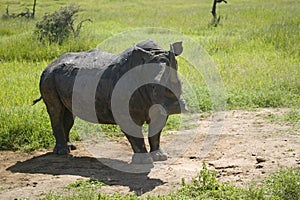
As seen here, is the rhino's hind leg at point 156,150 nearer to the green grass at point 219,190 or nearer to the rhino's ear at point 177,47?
the green grass at point 219,190

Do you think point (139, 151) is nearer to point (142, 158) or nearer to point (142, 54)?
point (142, 158)

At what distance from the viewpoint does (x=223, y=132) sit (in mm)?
7391

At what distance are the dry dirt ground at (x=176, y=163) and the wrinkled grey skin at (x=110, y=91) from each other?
0.92 ft

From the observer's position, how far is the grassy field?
755cm

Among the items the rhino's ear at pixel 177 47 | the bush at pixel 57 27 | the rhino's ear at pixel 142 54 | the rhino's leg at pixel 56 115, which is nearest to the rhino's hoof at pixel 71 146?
the rhino's leg at pixel 56 115

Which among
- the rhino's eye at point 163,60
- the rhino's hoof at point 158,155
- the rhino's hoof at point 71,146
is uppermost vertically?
the rhino's eye at point 163,60

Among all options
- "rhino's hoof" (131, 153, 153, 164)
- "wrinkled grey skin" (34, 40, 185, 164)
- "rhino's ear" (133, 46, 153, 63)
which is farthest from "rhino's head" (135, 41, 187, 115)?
"rhino's hoof" (131, 153, 153, 164)

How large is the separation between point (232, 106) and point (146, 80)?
3.56m

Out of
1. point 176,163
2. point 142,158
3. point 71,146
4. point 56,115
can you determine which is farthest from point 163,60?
point 71,146

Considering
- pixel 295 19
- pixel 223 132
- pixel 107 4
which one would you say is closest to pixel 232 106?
pixel 223 132

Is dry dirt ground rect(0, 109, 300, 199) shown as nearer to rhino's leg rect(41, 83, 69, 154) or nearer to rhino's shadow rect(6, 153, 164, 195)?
rhino's shadow rect(6, 153, 164, 195)

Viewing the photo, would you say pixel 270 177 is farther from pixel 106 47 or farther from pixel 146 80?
pixel 106 47

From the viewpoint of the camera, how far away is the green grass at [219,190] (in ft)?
15.3

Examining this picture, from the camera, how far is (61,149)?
6.57 metres
